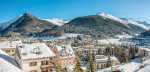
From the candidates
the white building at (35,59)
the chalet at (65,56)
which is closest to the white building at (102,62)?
the chalet at (65,56)

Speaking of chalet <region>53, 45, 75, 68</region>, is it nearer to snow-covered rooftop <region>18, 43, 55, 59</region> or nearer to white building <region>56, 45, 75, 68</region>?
white building <region>56, 45, 75, 68</region>

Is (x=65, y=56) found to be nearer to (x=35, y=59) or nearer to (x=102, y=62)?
(x=35, y=59)

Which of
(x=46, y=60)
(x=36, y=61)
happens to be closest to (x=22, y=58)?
(x=36, y=61)

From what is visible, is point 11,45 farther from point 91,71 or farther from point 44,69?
point 91,71

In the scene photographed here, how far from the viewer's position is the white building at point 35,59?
25.8 m

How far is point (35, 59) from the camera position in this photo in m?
26.4

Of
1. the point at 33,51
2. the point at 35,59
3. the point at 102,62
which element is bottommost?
the point at 102,62

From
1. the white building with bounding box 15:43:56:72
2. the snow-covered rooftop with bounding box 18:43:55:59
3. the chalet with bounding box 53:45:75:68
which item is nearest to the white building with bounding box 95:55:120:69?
the chalet with bounding box 53:45:75:68

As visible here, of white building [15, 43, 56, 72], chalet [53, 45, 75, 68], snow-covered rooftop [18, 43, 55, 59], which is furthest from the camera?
chalet [53, 45, 75, 68]

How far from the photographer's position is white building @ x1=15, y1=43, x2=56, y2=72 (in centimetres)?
2575

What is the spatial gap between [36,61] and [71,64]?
32.4 m

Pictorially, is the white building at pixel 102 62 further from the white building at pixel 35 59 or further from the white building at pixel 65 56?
the white building at pixel 35 59

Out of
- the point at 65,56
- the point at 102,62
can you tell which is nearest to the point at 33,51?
the point at 65,56

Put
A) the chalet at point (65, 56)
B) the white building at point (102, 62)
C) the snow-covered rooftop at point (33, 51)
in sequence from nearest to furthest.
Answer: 1. the snow-covered rooftop at point (33, 51)
2. the chalet at point (65, 56)
3. the white building at point (102, 62)
